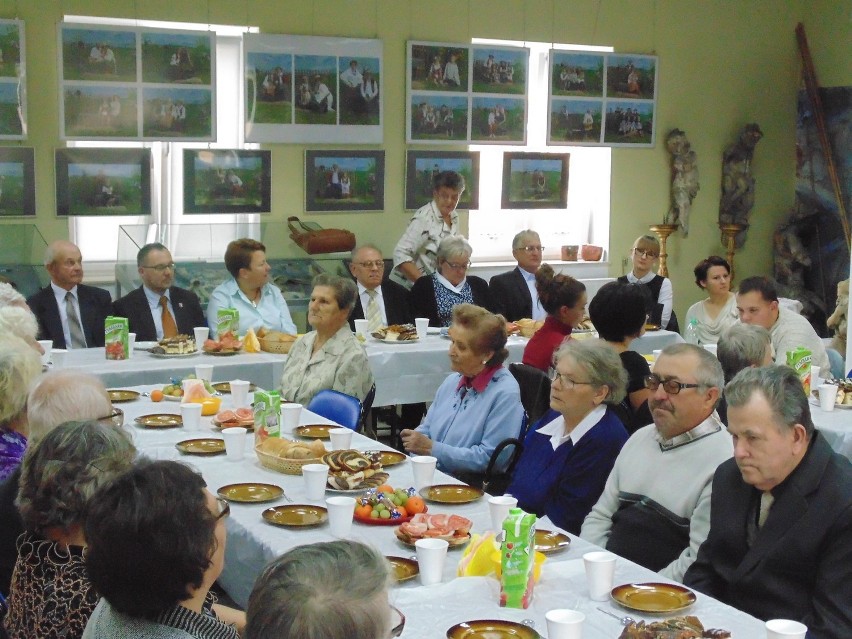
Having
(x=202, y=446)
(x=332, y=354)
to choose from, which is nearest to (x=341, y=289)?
(x=332, y=354)

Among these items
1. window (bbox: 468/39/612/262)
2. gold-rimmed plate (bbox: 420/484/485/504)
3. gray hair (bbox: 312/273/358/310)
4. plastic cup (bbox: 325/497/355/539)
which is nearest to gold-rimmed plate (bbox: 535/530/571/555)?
gold-rimmed plate (bbox: 420/484/485/504)

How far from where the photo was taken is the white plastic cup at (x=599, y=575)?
2.72 m

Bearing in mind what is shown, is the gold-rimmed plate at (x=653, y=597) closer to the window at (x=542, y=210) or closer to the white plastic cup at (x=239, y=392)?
the white plastic cup at (x=239, y=392)

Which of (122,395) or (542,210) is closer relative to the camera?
(122,395)

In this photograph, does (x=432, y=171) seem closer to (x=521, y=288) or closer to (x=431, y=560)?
(x=521, y=288)

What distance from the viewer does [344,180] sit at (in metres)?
9.54

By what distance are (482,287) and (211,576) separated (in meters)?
6.20

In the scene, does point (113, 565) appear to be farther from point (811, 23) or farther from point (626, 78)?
point (811, 23)

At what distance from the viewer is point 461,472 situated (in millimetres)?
4574

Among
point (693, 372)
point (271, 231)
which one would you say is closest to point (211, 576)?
point (693, 372)

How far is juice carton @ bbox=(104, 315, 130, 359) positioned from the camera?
616 cm

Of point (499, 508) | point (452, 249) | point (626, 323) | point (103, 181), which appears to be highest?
point (103, 181)

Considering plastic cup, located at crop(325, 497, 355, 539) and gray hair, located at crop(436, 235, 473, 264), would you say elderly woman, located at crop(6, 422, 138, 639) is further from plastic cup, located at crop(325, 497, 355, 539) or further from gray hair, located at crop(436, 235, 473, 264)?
gray hair, located at crop(436, 235, 473, 264)

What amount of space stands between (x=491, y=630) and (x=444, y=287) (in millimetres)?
5588
